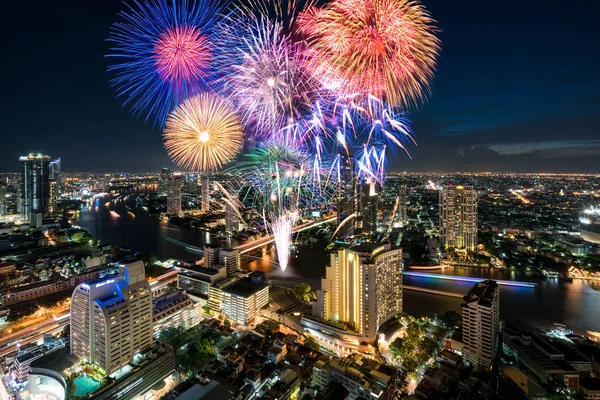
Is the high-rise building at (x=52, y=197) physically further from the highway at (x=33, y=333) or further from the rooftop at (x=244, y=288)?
the rooftop at (x=244, y=288)

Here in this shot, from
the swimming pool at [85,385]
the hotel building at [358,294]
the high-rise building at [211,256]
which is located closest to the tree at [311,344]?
the hotel building at [358,294]

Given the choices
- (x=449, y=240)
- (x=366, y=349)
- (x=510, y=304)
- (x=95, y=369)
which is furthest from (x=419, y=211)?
(x=95, y=369)

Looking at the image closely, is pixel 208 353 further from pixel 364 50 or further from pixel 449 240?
pixel 449 240

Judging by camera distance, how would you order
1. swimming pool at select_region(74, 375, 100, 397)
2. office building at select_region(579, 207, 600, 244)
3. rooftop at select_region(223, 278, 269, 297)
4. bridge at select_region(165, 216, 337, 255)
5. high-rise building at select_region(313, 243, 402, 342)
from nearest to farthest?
swimming pool at select_region(74, 375, 100, 397) < high-rise building at select_region(313, 243, 402, 342) < rooftop at select_region(223, 278, 269, 297) < office building at select_region(579, 207, 600, 244) < bridge at select_region(165, 216, 337, 255)

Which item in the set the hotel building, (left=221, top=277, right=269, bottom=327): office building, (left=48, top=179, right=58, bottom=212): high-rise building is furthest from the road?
(left=48, top=179, right=58, bottom=212): high-rise building

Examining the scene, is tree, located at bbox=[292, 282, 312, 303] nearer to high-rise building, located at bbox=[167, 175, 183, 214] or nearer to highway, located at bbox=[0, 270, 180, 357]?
highway, located at bbox=[0, 270, 180, 357]

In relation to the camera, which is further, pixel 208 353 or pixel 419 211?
pixel 419 211
